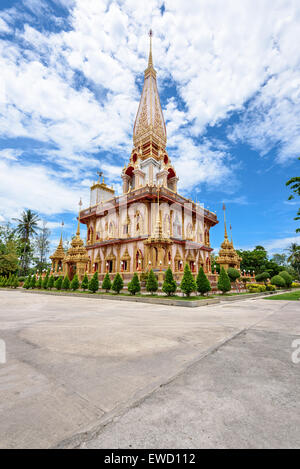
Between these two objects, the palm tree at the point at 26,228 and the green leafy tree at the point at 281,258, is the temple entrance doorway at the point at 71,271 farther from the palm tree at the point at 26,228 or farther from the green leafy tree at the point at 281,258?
the green leafy tree at the point at 281,258

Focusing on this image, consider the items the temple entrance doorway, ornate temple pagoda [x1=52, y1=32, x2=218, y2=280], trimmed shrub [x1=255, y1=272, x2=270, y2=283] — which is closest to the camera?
ornate temple pagoda [x1=52, y1=32, x2=218, y2=280]

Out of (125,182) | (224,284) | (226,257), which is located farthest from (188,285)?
(125,182)

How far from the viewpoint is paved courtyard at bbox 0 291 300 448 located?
1.75 metres

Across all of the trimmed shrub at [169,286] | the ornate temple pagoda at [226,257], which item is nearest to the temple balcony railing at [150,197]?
the ornate temple pagoda at [226,257]

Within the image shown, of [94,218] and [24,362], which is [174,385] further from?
[94,218]

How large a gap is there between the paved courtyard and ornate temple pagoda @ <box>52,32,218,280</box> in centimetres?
1721

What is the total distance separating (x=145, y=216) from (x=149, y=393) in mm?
24624

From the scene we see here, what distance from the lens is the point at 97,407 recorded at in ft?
7.06

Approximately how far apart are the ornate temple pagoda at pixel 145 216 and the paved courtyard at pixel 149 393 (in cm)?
1721

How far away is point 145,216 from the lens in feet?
87.7

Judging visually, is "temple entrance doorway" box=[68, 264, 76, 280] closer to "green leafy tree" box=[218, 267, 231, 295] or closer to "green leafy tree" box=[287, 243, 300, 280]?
"green leafy tree" box=[218, 267, 231, 295]

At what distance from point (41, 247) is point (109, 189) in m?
25.8

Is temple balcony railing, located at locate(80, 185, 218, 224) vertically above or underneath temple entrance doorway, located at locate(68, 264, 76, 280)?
above

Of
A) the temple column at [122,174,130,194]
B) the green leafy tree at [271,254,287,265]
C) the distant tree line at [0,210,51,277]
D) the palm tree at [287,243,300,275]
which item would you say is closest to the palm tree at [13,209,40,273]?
the distant tree line at [0,210,51,277]
